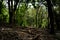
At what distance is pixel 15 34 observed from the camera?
761cm

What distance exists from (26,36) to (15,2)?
18.6 feet

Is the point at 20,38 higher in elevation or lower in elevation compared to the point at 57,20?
lower

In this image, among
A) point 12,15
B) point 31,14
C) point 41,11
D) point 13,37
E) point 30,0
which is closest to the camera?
point 13,37

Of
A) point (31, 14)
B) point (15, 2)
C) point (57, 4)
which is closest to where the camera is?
point (57, 4)

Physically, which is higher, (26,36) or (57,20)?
(57,20)

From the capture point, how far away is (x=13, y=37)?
7242 mm

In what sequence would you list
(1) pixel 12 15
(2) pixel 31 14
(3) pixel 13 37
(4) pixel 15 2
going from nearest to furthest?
1. (3) pixel 13 37
2. (1) pixel 12 15
3. (4) pixel 15 2
4. (2) pixel 31 14

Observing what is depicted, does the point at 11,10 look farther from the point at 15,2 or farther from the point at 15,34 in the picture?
the point at 15,34

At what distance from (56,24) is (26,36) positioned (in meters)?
1.68

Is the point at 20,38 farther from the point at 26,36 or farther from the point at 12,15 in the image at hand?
the point at 12,15

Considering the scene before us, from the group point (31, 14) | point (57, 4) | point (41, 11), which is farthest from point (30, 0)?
point (31, 14)

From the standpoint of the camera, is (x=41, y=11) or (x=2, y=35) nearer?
(x=2, y=35)

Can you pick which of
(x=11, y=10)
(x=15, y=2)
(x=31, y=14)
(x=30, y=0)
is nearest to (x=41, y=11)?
(x=31, y=14)

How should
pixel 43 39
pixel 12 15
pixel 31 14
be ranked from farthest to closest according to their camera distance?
pixel 31 14 < pixel 12 15 < pixel 43 39
